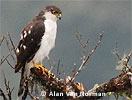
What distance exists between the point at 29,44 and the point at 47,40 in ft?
1.39

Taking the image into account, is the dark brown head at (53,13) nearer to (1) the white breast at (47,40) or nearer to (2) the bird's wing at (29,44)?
(1) the white breast at (47,40)

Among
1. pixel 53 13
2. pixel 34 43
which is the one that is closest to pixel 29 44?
pixel 34 43

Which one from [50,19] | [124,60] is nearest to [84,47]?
[124,60]

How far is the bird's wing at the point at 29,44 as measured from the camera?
19.1 ft

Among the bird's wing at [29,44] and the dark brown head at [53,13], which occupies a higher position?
the dark brown head at [53,13]

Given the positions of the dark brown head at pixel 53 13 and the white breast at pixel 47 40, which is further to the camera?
the dark brown head at pixel 53 13

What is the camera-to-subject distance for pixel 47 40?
19.5 feet

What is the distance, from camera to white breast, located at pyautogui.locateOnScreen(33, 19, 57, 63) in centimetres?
592

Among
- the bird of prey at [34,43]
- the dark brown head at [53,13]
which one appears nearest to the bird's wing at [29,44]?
the bird of prey at [34,43]

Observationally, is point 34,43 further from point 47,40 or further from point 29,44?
point 47,40

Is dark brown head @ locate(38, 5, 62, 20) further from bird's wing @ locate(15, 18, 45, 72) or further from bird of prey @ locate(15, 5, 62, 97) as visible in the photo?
bird's wing @ locate(15, 18, 45, 72)

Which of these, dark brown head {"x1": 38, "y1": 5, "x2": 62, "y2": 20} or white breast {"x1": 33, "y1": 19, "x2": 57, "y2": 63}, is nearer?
white breast {"x1": 33, "y1": 19, "x2": 57, "y2": 63}

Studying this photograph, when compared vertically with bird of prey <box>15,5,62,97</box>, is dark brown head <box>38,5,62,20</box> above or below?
above

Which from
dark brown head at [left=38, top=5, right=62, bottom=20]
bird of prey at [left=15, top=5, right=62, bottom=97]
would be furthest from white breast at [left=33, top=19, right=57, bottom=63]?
dark brown head at [left=38, top=5, right=62, bottom=20]
